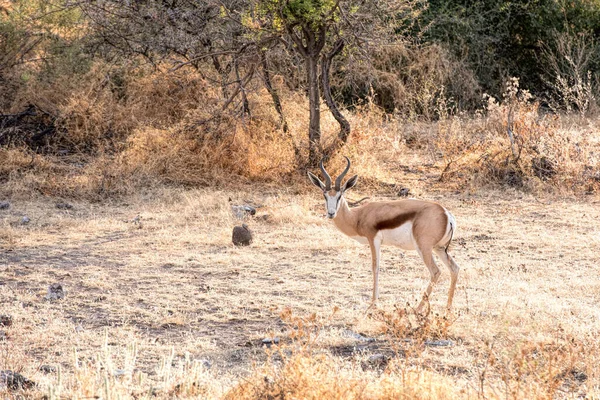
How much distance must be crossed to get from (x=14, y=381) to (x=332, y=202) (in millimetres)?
3366

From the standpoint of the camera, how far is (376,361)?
17.7ft

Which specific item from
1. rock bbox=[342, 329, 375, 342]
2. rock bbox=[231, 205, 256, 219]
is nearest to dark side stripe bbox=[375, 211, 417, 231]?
rock bbox=[342, 329, 375, 342]

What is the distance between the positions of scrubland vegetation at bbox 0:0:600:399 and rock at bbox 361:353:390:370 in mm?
24

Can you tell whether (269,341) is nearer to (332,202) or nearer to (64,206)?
(332,202)

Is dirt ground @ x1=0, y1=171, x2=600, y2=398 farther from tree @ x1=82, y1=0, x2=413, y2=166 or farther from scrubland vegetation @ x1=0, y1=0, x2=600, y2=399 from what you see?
tree @ x1=82, y1=0, x2=413, y2=166

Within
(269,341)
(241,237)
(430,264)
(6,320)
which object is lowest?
(6,320)

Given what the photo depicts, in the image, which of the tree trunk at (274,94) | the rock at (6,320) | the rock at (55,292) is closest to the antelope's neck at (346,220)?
the rock at (55,292)

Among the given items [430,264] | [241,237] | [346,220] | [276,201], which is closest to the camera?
[430,264]

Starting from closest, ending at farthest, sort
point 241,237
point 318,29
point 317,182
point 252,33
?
point 317,182 → point 241,237 → point 252,33 → point 318,29

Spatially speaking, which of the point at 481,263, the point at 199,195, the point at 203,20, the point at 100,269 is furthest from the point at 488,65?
the point at 100,269

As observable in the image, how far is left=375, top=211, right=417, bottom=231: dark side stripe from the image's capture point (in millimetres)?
6602

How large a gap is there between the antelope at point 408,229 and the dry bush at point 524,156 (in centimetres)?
539

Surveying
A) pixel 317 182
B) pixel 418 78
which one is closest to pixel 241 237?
pixel 317 182

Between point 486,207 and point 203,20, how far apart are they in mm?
5249
